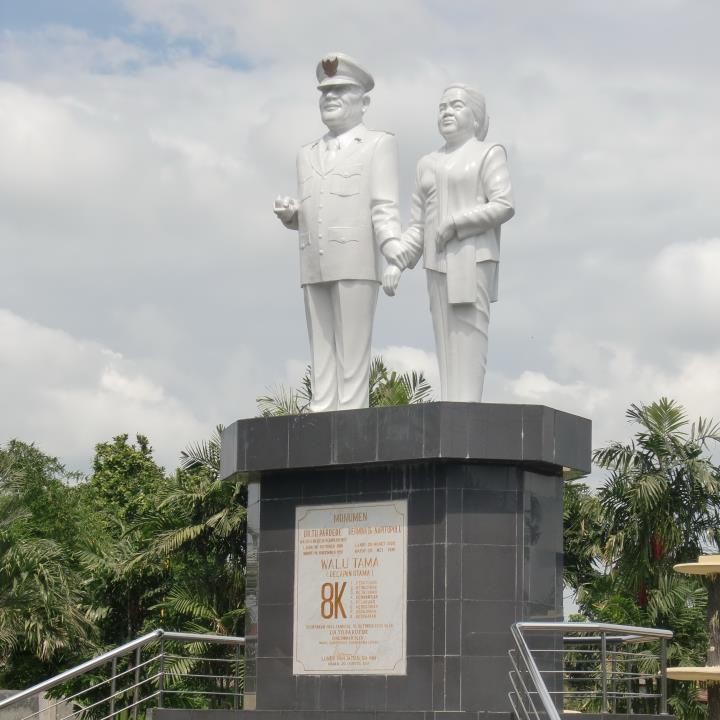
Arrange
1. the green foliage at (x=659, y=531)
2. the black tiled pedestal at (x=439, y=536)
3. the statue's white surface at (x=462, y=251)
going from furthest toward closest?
the green foliage at (x=659, y=531) → the statue's white surface at (x=462, y=251) → the black tiled pedestal at (x=439, y=536)

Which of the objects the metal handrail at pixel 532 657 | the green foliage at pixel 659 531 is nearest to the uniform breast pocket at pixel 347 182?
the metal handrail at pixel 532 657

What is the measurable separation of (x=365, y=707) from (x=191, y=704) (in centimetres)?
1271

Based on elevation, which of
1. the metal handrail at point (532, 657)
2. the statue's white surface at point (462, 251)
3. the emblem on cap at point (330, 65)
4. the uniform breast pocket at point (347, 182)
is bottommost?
the metal handrail at point (532, 657)

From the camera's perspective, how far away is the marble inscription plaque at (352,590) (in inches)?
529

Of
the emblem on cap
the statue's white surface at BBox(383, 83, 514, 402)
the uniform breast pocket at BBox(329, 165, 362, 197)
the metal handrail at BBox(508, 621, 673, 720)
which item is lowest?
the metal handrail at BBox(508, 621, 673, 720)

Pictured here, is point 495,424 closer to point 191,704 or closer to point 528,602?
point 528,602

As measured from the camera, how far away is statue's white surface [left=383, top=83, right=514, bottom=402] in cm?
1395

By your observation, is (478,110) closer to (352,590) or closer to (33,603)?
(352,590)

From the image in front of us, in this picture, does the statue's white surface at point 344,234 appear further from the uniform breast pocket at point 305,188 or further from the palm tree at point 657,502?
the palm tree at point 657,502

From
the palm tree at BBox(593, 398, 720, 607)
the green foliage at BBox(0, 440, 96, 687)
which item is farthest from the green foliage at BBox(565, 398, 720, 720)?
the green foliage at BBox(0, 440, 96, 687)

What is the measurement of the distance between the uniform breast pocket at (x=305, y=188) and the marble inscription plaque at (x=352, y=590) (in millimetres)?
3040

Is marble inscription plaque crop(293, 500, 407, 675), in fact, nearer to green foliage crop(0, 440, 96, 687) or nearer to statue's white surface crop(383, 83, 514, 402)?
statue's white surface crop(383, 83, 514, 402)

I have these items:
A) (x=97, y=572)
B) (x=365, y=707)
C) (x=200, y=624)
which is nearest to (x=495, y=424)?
(x=365, y=707)

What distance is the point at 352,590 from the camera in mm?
13648
